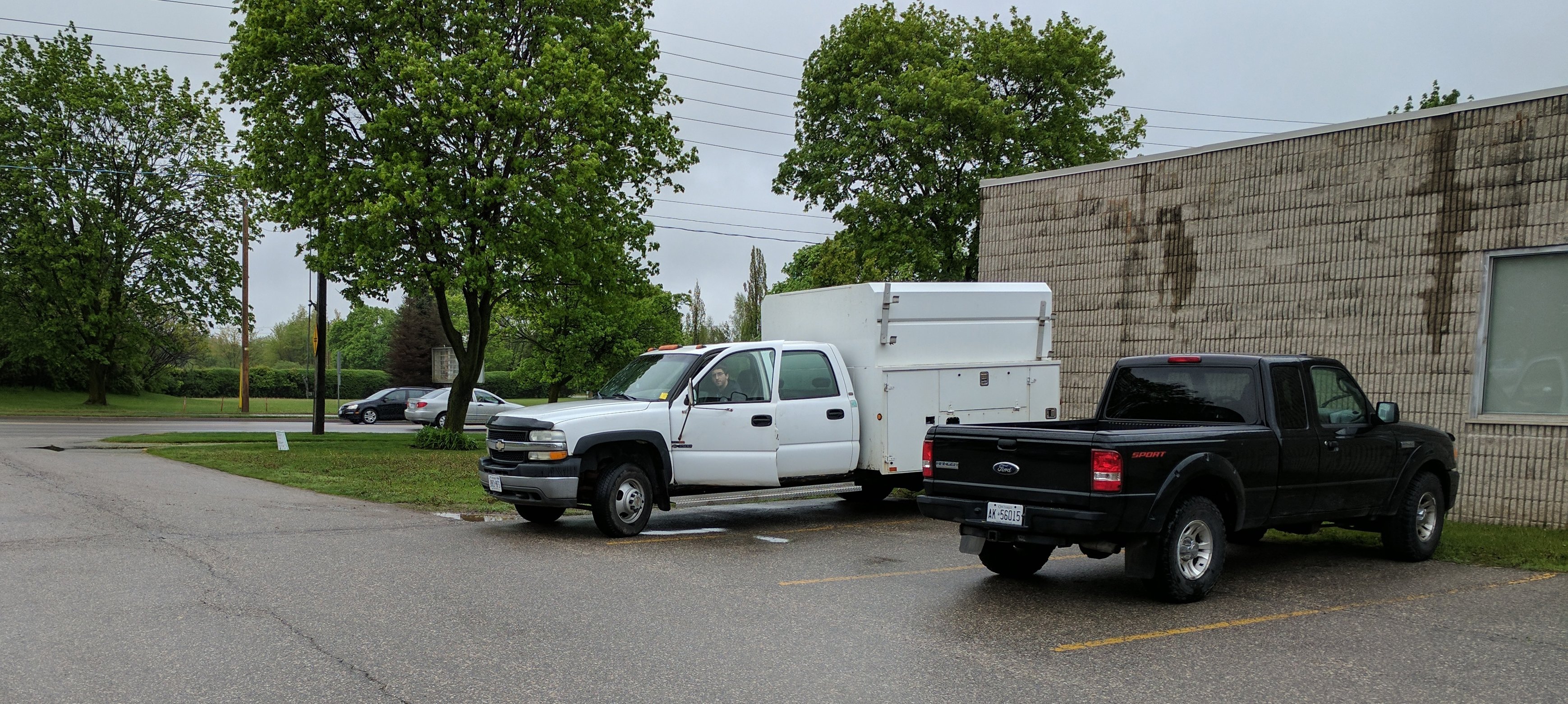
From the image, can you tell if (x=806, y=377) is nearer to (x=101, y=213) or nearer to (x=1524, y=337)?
(x=1524, y=337)

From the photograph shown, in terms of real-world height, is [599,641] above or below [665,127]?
below

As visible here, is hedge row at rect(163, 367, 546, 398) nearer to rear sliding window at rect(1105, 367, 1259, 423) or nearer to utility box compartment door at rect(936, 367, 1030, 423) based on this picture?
utility box compartment door at rect(936, 367, 1030, 423)

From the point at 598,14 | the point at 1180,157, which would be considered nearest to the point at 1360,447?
the point at 1180,157

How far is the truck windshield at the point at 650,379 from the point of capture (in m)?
11.5

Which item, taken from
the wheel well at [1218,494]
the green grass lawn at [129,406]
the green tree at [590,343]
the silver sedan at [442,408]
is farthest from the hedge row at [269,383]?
the wheel well at [1218,494]

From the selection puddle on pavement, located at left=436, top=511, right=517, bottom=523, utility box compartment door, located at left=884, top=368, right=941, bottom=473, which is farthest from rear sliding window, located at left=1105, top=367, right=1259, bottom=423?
puddle on pavement, located at left=436, top=511, right=517, bottom=523

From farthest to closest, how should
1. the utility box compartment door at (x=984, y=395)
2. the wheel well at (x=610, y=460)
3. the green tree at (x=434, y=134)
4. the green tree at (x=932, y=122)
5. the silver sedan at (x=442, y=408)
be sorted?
the silver sedan at (x=442, y=408)
the green tree at (x=932, y=122)
the green tree at (x=434, y=134)
the utility box compartment door at (x=984, y=395)
the wheel well at (x=610, y=460)

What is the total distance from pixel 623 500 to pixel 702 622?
3.99 metres

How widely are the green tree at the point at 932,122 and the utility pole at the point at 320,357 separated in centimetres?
1426

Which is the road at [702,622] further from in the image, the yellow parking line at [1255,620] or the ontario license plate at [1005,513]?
the ontario license plate at [1005,513]

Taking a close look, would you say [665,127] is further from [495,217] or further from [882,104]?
[882,104]

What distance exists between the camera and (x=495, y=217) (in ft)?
75.5

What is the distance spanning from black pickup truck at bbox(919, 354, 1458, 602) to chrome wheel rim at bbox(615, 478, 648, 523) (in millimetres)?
3406

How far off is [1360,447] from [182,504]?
→ 12.4m
